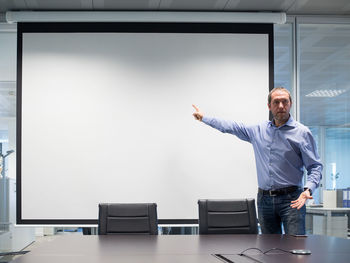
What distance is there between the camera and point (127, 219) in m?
3.53

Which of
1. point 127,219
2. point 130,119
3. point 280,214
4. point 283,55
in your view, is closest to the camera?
point 127,219

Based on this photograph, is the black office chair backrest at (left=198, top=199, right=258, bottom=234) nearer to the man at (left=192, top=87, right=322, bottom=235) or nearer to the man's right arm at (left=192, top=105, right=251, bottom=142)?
the man at (left=192, top=87, right=322, bottom=235)

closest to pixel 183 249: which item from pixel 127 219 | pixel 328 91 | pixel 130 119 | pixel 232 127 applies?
pixel 127 219

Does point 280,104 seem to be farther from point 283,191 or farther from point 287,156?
point 283,191

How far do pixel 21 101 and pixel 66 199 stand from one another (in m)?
1.21

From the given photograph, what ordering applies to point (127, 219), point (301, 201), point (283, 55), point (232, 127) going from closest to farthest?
point (301, 201), point (127, 219), point (232, 127), point (283, 55)

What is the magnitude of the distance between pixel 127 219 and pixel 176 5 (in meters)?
2.66

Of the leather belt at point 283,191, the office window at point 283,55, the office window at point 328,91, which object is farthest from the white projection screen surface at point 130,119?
the leather belt at point 283,191

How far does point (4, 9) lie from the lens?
520 cm

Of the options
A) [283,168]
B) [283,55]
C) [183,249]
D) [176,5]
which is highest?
[176,5]

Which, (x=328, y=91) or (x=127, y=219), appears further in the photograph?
(x=328, y=91)

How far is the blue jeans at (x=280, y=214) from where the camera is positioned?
3.55 metres

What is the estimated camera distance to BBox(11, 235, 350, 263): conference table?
7.52 feet

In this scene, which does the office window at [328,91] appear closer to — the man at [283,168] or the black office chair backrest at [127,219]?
the man at [283,168]
